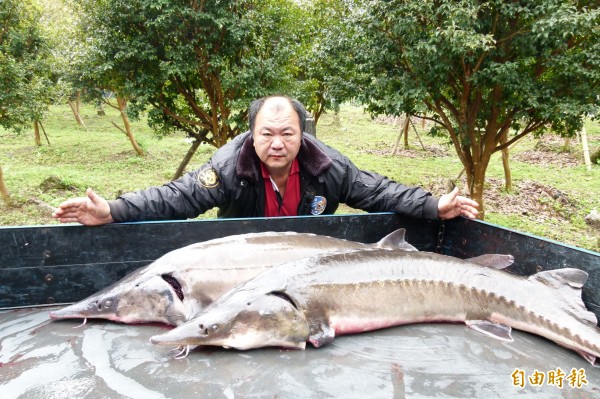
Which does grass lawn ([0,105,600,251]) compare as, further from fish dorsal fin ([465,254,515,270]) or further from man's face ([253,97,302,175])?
man's face ([253,97,302,175])

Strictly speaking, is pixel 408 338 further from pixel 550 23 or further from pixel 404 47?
pixel 404 47

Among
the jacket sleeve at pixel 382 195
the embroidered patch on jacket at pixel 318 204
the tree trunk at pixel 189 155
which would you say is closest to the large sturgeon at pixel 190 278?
the jacket sleeve at pixel 382 195

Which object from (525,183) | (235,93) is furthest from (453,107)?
(525,183)

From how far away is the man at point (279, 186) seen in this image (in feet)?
9.32

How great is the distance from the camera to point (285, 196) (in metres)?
3.23

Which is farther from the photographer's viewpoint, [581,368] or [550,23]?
[550,23]

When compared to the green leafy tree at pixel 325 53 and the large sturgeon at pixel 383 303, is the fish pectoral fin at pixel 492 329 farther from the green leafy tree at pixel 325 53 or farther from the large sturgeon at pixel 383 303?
the green leafy tree at pixel 325 53

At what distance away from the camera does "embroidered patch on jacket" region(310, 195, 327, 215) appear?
3.23m

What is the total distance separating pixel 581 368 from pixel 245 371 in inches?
55.3

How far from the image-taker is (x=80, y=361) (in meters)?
1.72

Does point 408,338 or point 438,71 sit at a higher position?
point 438,71

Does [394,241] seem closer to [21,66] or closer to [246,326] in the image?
[246,326]

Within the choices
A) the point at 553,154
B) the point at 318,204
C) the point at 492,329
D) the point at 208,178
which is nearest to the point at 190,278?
the point at 208,178

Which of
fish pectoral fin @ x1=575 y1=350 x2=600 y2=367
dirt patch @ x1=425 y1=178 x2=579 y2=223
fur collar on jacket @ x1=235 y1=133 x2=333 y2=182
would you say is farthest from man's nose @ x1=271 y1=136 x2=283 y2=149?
dirt patch @ x1=425 y1=178 x2=579 y2=223
